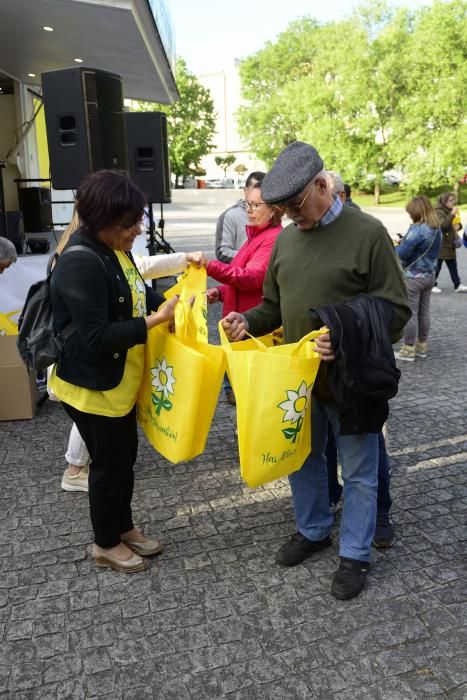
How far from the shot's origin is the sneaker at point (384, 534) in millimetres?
2949

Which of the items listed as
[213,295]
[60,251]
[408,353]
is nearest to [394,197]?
[408,353]

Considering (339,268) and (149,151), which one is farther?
(149,151)

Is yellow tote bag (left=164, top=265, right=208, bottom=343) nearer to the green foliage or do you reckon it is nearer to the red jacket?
the red jacket

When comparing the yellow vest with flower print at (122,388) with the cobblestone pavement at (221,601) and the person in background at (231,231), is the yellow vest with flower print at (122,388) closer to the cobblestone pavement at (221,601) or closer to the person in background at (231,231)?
the cobblestone pavement at (221,601)

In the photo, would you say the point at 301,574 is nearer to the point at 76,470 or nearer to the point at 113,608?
the point at 113,608

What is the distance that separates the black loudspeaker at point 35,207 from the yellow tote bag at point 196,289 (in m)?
10.2

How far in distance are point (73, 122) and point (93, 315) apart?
12.6 ft

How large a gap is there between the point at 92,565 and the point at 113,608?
0.36m

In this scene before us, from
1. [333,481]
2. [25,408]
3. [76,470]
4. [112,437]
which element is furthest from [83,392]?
[25,408]

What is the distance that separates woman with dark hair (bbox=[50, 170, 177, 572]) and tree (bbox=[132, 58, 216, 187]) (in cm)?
5516

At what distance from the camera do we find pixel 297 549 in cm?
287

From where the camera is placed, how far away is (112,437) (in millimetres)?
2578

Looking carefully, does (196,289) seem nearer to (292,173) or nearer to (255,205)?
(255,205)

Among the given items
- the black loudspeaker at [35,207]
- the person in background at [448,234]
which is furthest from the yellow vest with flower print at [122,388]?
the black loudspeaker at [35,207]
